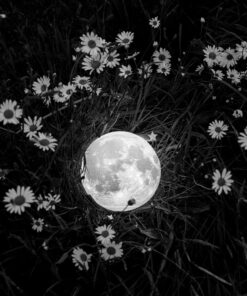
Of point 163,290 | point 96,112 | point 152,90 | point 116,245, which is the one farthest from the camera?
point 152,90

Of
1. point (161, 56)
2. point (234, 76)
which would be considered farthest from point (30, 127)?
point (234, 76)

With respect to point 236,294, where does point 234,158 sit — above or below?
above

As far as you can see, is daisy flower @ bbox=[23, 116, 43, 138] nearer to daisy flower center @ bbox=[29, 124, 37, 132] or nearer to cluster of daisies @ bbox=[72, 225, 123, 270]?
daisy flower center @ bbox=[29, 124, 37, 132]

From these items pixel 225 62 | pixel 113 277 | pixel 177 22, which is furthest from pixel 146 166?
pixel 177 22

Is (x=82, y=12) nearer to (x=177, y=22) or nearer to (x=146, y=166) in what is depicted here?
(x=177, y=22)

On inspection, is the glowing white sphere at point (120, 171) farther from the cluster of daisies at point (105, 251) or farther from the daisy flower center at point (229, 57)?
the daisy flower center at point (229, 57)

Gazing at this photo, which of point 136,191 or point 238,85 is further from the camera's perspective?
point 238,85
